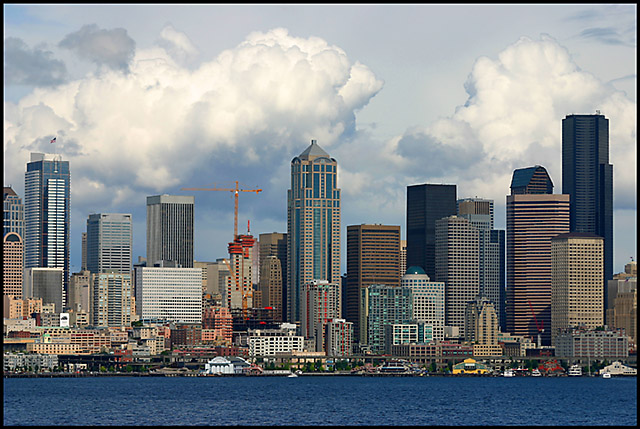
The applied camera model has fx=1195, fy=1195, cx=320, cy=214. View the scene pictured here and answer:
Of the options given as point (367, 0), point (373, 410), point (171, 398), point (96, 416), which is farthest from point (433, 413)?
point (367, 0)

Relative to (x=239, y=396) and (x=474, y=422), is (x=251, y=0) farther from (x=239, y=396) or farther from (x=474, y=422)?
(x=239, y=396)

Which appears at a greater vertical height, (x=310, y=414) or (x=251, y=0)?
(x=251, y=0)

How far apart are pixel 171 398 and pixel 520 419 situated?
153 ft

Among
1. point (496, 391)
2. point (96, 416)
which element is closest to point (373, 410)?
point (96, 416)

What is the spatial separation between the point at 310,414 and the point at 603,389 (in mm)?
93902

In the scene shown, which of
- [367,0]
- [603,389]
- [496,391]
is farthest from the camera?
[603,389]

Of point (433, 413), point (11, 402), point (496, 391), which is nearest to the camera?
point (433, 413)

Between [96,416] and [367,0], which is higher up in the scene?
[367,0]

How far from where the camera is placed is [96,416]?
9319 centimetres

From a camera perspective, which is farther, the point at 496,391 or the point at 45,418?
the point at 496,391

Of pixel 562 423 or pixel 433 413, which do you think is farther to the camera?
pixel 433 413

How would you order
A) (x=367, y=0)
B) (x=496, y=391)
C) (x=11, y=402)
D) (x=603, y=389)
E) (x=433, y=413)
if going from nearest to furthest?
1. (x=367, y=0)
2. (x=433, y=413)
3. (x=11, y=402)
4. (x=496, y=391)
5. (x=603, y=389)

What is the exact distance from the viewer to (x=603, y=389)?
597 feet

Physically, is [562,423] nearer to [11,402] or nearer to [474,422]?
[474,422]
